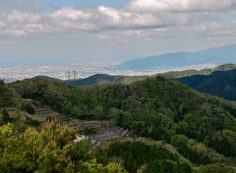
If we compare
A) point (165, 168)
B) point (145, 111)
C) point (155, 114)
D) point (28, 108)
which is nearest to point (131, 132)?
point (145, 111)

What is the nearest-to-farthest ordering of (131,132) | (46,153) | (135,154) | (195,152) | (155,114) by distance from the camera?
(46,153), (135,154), (195,152), (131,132), (155,114)

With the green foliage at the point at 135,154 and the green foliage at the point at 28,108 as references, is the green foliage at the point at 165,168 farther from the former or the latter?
the green foliage at the point at 28,108

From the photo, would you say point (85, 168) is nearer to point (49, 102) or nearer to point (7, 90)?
point (7, 90)

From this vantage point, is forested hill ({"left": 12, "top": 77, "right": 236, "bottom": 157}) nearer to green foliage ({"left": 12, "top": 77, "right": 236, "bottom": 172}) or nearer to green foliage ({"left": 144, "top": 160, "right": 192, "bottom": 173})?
green foliage ({"left": 12, "top": 77, "right": 236, "bottom": 172})

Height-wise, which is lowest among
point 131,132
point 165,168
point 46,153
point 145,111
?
point 131,132

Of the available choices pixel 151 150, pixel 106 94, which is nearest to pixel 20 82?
pixel 106 94

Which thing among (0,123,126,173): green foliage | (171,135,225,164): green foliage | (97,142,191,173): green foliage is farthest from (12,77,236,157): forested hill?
(0,123,126,173): green foliage

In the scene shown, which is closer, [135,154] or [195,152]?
[135,154]

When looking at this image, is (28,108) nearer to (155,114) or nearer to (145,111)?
(145,111)

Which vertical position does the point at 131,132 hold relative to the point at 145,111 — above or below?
below

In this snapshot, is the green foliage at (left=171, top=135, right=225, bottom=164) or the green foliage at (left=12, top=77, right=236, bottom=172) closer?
the green foliage at (left=171, top=135, right=225, bottom=164)
